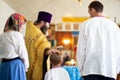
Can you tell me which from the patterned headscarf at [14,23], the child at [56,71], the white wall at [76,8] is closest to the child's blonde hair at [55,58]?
the child at [56,71]

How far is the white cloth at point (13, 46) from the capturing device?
2.80 meters

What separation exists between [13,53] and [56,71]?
2.14 feet

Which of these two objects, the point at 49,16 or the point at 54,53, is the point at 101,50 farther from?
the point at 49,16

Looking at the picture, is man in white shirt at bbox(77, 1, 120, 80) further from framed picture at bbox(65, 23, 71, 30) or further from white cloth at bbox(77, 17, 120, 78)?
Result: framed picture at bbox(65, 23, 71, 30)

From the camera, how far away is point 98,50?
7.77 feet

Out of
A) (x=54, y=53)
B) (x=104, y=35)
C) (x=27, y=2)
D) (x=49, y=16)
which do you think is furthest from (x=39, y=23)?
(x=27, y=2)

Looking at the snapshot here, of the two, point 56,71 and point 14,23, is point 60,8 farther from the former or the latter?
point 14,23

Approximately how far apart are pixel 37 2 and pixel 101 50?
686 cm

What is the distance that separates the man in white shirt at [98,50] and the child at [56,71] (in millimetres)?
830

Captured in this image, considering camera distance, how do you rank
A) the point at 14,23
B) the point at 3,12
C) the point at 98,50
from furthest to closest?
the point at 3,12 → the point at 14,23 → the point at 98,50

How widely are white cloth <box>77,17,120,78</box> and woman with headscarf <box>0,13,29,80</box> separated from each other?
0.67 metres

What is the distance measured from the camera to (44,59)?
325cm

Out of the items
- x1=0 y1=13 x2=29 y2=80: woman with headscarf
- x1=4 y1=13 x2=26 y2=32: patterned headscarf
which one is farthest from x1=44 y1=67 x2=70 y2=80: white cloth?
x1=4 y1=13 x2=26 y2=32: patterned headscarf

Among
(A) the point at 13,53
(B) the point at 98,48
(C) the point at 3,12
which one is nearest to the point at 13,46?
(A) the point at 13,53
